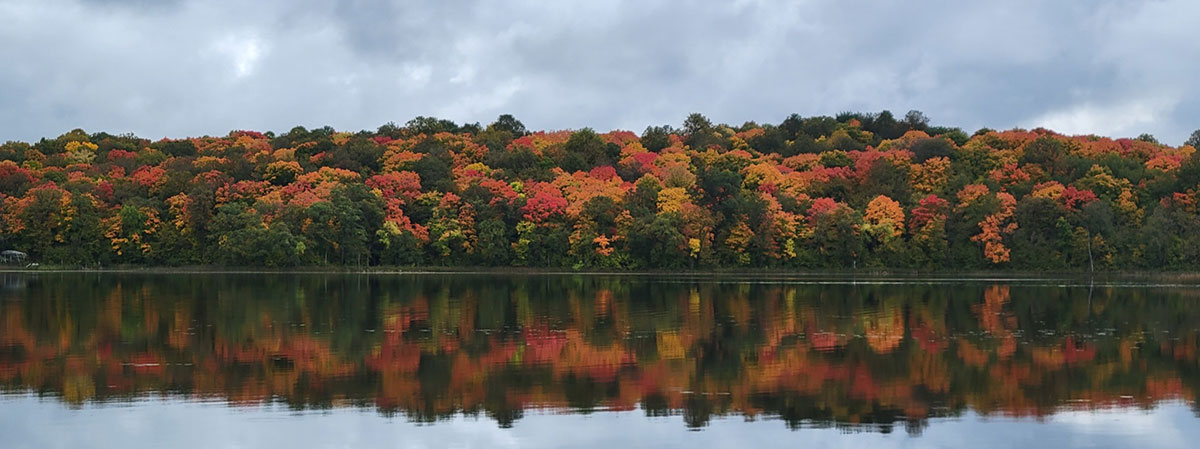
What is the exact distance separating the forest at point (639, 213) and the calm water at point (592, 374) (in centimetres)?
3334

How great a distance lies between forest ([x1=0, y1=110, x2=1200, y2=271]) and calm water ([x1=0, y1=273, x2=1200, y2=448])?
3334 cm

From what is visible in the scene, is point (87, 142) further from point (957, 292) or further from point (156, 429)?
point (156, 429)

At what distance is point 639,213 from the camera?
244ft

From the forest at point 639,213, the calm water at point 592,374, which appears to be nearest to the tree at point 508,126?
the forest at point 639,213

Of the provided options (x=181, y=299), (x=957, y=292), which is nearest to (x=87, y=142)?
(x=181, y=299)

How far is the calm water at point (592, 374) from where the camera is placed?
52.5 ft

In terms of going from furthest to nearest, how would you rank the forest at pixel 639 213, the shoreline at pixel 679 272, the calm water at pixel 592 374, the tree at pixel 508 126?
the tree at pixel 508 126 < the forest at pixel 639 213 < the shoreline at pixel 679 272 < the calm water at pixel 592 374

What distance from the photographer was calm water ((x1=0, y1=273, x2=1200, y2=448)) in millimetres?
15992

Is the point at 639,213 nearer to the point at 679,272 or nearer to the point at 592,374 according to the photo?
the point at 679,272

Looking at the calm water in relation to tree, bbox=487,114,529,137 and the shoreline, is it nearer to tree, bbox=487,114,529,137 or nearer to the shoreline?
the shoreline

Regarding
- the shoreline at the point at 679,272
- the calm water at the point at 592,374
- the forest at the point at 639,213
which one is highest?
the forest at the point at 639,213

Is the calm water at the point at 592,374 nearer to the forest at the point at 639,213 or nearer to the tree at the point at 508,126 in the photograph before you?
the forest at the point at 639,213

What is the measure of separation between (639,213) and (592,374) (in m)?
53.4

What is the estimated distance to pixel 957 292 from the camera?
47.5 meters
